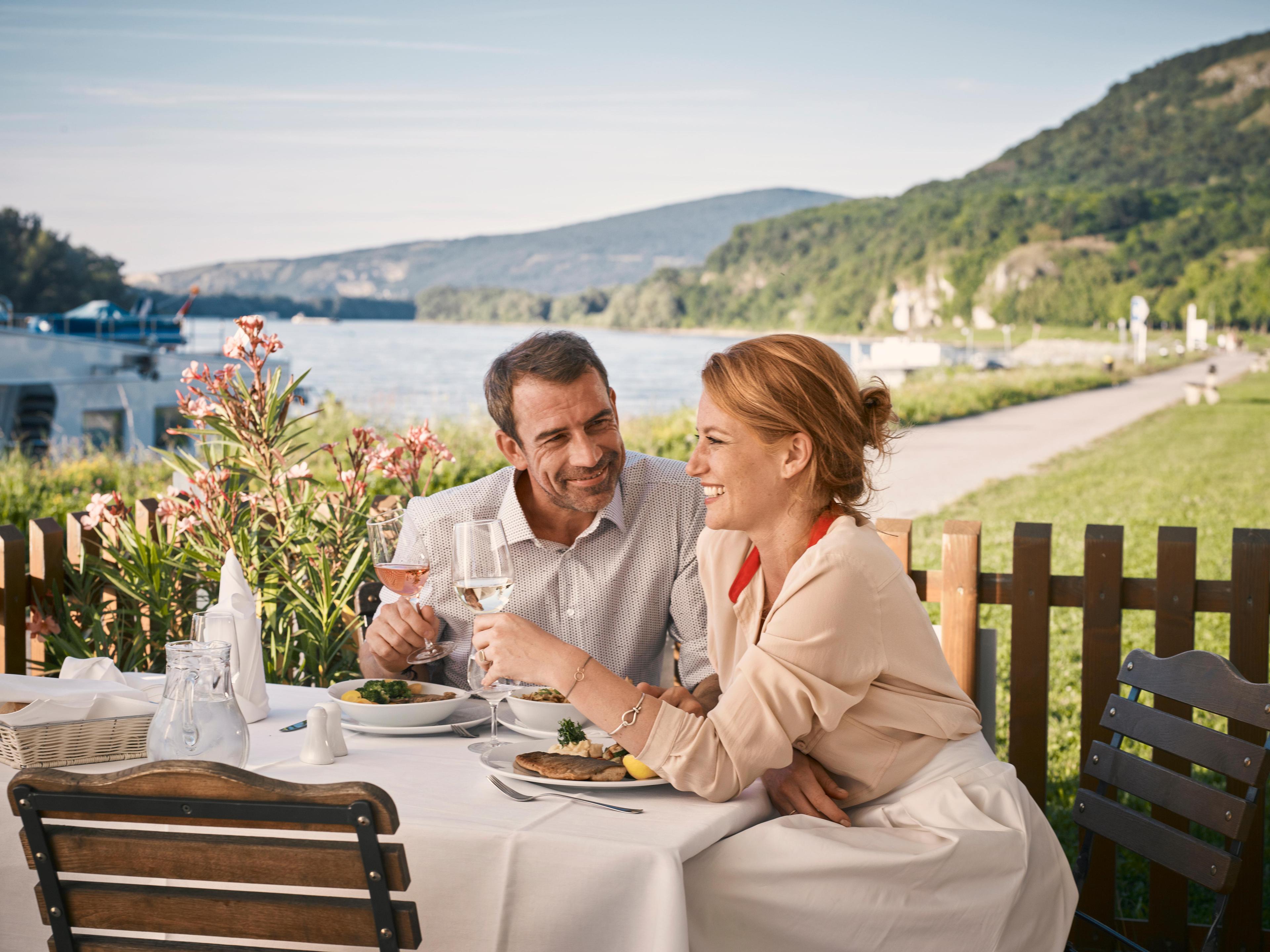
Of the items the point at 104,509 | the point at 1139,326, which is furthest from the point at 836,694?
the point at 1139,326

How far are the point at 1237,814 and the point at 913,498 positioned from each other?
11.5 m

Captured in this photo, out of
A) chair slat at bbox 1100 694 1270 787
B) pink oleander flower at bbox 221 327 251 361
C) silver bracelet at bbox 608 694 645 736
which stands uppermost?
pink oleander flower at bbox 221 327 251 361

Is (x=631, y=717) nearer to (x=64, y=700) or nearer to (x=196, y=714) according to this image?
(x=196, y=714)

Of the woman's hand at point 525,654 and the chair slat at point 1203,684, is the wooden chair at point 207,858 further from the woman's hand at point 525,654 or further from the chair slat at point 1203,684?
the chair slat at point 1203,684

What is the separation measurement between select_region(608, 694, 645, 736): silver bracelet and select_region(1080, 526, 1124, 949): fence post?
5.35 feet

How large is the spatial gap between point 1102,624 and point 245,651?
2193 mm

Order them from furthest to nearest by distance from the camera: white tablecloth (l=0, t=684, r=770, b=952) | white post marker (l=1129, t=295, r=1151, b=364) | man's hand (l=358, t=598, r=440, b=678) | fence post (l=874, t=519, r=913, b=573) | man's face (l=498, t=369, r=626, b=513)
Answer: white post marker (l=1129, t=295, r=1151, b=364) < fence post (l=874, t=519, r=913, b=573) < man's face (l=498, t=369, r=626, b=513) < man's hand (l=358, t=598, r=440, b=678) < white tablecloth (l=0, t=684, r=770, b=952)

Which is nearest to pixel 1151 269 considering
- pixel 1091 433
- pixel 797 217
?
pixel 1091 433

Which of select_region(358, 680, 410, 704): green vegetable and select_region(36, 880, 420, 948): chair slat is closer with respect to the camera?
select_region(36, 880, 420, 948): chair slat

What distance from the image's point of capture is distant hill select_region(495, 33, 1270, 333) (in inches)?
1218

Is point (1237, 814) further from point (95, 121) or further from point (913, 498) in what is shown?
point (95, 121)

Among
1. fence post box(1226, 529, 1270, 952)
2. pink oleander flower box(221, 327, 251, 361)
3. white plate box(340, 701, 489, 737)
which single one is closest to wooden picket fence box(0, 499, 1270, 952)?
fence post box(1226, 529, 1270, 952)

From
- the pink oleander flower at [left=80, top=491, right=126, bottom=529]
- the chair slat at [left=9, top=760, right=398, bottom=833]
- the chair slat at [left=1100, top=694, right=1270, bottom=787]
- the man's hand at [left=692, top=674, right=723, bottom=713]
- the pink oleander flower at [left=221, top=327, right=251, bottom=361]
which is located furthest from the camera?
the pink oleander flower at [left=80, top=491, right=126, bottom=529]

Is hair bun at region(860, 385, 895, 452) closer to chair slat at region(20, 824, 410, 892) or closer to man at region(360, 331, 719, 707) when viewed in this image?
man at region(360, 331, 719, 707)
